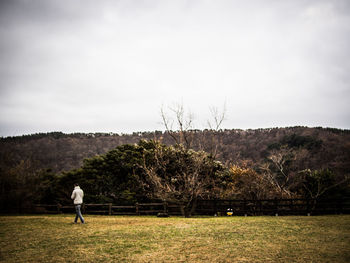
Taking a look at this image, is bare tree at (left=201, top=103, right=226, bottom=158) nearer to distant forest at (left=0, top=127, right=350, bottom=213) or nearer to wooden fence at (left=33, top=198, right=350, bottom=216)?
distant forest at (left=0, top=127, right=350, bottom=213)

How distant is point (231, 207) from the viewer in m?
19.8

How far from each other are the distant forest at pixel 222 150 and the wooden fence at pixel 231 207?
10.8 feet

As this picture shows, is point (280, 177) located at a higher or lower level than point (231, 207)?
higher

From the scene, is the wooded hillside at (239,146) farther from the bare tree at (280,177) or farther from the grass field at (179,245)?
the grass field at (179,245)

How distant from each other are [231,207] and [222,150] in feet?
49.0

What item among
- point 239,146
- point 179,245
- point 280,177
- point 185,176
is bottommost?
point 179,245

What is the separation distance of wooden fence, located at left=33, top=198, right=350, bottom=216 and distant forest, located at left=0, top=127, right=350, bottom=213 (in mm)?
3279

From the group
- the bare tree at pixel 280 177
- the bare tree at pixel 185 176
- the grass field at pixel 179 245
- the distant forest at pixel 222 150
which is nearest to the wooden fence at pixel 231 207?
the bare tree at pixel 185 176

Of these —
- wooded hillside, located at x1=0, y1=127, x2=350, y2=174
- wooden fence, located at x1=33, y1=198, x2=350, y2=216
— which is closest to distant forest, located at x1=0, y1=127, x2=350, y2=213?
wooded hillside, located at x1=0, y1=127, x2=350, y2=174

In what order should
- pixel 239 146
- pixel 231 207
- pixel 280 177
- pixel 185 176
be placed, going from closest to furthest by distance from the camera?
pixel 185 176 < pixel 231 207 < pixel 280 177 < pixel 239 146

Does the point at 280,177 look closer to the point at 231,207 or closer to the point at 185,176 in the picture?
the point at 231,207

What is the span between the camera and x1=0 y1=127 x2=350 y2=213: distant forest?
21753 mm

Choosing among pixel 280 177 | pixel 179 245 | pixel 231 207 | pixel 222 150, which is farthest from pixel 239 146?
pixel 179 245

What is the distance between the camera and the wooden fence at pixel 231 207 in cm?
1772
